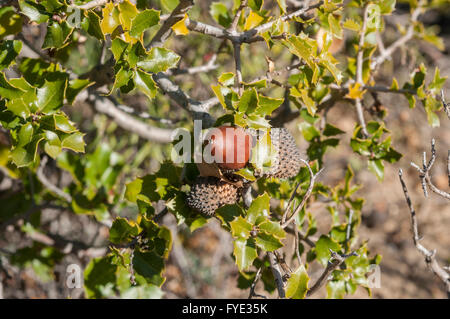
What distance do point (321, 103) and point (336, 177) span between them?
7.77 ft

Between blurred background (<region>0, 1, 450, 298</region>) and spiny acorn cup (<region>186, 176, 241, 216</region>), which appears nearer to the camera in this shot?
spiny acorn cup (<region>186, 176, 241, 216</region>)

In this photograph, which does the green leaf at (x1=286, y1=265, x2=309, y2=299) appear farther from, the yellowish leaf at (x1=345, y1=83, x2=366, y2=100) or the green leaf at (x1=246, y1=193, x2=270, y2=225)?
the yellowish leaf at (x1=345, y1=83, x2=366, y2=100)

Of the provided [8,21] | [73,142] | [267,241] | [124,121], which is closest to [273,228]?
[267,241]

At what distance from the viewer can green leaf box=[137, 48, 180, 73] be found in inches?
41.7

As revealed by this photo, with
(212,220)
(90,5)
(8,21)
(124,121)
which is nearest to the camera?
(90,5)

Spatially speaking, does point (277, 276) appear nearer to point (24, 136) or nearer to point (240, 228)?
point (240, 228)

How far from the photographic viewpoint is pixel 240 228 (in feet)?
3.64

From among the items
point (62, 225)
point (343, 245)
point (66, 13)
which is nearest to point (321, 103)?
point (343, 245)

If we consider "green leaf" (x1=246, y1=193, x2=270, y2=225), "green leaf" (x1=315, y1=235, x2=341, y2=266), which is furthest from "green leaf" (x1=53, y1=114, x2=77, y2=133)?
"green leaf" (x1=315, y1=235, x2=341, y2=266)

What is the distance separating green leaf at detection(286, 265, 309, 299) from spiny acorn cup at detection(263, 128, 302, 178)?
0.26m

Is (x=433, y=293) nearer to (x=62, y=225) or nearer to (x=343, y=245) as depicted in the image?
(x=343, y=245)

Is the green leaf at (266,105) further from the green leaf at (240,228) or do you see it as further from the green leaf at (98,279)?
the green leaf at (98,279)

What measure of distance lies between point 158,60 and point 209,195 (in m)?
0.37

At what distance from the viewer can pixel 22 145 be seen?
1056 millimetres
